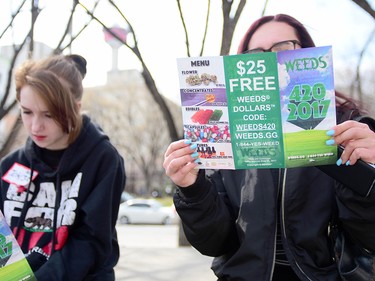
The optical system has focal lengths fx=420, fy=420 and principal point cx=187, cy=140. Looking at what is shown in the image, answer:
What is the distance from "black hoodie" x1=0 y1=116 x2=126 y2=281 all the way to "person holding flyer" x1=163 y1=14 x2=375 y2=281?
1.85 ft

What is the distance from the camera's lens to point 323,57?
48.1 inches

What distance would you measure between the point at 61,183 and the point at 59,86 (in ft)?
1.52

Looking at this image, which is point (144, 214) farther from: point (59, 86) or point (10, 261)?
point (10, 261)

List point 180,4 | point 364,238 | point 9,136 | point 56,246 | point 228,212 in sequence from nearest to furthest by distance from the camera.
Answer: point 364,238 → point 228,212 → point 56,246 → point 9,136 → point 180,4

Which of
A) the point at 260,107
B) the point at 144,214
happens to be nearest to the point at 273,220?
the point at 260,107

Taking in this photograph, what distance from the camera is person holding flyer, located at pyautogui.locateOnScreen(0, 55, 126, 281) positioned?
190 cm

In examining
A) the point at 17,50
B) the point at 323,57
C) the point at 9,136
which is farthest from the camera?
the point at 17,50

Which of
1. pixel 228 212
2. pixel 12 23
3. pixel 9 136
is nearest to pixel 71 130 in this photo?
pixel 228 212

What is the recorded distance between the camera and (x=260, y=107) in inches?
51.2

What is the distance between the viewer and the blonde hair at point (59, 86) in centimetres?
196

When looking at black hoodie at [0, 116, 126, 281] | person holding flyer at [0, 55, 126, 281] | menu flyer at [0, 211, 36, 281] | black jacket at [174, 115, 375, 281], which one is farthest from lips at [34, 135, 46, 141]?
black jacket at [174, 115, 375, 281]

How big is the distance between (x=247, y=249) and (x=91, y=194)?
0.84m

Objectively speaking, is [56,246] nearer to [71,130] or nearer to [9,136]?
[71,130]

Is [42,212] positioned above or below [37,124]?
below
